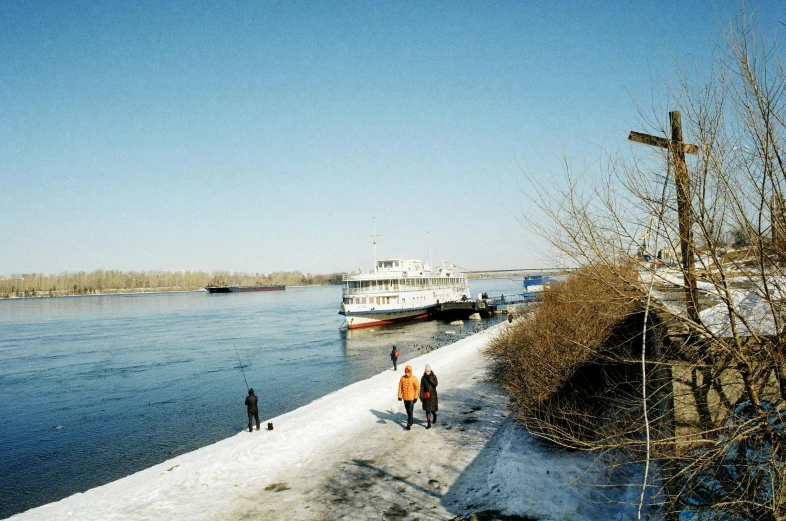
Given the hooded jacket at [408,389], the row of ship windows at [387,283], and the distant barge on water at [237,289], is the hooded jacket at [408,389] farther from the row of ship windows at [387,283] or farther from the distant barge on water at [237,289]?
the distant barge on water at [237,289]

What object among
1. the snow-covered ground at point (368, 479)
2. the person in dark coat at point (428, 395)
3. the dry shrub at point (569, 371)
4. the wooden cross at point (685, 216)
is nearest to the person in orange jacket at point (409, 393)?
the person in dark coat at point (428, 395)

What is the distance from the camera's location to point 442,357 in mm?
22688

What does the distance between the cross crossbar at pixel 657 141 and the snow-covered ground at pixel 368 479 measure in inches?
157

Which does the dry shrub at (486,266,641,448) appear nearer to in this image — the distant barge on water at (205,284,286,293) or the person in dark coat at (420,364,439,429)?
the person in dark coat at (420,364,439,429)

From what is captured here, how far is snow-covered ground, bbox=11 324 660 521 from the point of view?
8094 millimetres

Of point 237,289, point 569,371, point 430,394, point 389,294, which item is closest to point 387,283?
point 389,294

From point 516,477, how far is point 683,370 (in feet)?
14.3

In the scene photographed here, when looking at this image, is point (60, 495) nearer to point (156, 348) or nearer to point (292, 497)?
point (292, 497)

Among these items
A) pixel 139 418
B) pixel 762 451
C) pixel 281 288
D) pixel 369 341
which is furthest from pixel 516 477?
pixel 281 288

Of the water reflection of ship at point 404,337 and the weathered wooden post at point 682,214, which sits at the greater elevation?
the weathered wooden post at point 682,214

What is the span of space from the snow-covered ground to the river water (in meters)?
5.28

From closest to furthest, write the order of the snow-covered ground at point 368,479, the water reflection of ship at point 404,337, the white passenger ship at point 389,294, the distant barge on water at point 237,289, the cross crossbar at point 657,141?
the cross crossbar at point 657,141, the snow-covered ground at point 368,479, the water reflection of ship at point 404,337, the white passenger ship at point 389,294, the distant barge on water at point 237,289

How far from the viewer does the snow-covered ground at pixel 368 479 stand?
8.09 m

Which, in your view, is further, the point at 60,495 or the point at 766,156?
the point at 60,495
